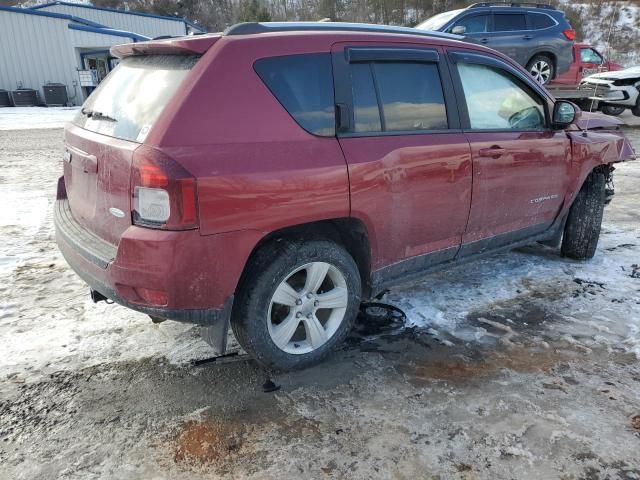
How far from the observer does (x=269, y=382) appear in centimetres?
298

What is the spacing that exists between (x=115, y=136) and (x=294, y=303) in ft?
4.46

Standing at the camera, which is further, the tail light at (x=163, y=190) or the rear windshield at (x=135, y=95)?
the rear windshield at (x=135, y=95)

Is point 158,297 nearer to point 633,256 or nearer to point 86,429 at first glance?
point 86,429

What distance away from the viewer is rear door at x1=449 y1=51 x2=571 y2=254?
3.61m

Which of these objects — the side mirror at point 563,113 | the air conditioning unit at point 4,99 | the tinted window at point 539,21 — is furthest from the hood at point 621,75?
the air conditioning unit at point 4,99

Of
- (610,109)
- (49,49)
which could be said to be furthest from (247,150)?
(49,49)

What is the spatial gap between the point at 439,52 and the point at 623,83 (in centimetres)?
1190

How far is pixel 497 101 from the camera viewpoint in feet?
12.6

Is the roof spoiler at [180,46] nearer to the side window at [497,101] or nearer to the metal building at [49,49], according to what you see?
the side window at [497,101]

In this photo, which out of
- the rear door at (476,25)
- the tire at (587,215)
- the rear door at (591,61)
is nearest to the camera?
the tire at (587,215)

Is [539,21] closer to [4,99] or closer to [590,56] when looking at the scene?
[590,56]

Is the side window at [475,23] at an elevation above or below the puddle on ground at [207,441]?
above

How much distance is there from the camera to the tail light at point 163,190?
235 centimetres

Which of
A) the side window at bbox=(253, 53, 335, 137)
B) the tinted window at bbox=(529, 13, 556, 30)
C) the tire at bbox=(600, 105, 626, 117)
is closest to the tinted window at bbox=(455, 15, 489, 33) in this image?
the tinted window at bbox=(529, 13, 556, 30)
